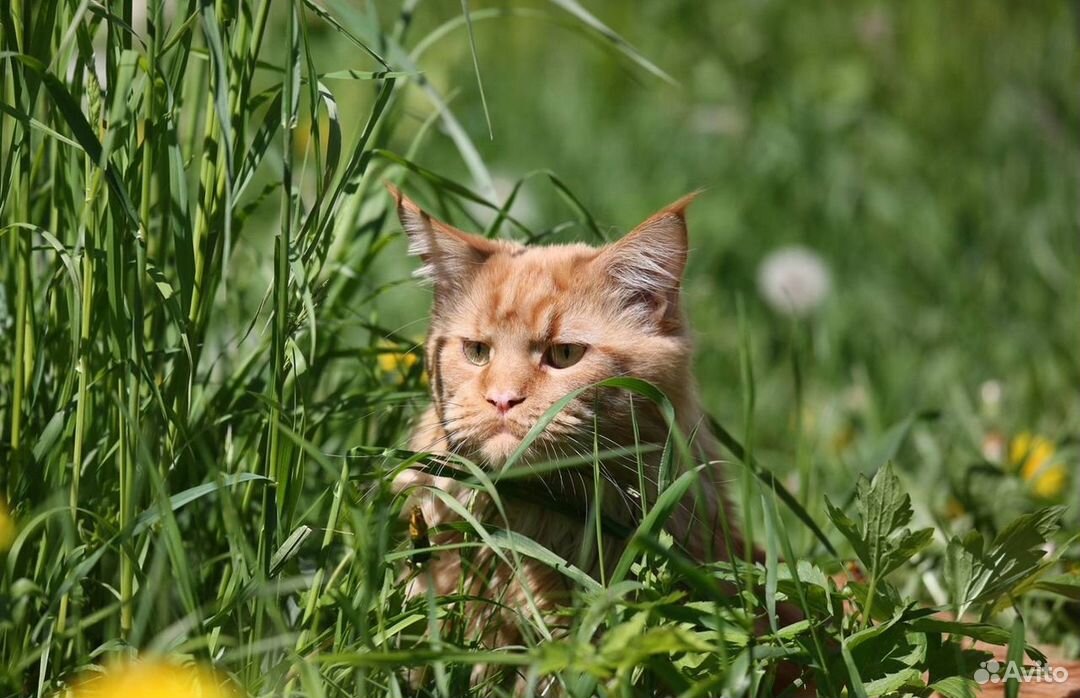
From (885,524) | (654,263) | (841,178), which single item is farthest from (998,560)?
(841,178)

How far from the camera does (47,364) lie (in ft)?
6.29

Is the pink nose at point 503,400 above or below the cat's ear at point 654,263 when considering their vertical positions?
below

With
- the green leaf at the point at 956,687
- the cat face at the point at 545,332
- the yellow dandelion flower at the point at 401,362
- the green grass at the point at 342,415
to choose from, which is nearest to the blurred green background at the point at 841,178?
the green grass at the point at 342,415

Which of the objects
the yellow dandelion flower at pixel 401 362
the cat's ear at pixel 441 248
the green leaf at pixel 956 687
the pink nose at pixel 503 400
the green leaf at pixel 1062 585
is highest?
the cat's ear at pixel 441 248

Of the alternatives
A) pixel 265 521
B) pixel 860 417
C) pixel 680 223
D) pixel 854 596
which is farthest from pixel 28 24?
pixel 860 417

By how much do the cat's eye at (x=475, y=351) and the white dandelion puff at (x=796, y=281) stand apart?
1.90m

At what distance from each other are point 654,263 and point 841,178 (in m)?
2.55

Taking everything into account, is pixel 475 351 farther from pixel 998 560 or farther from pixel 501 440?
pixel 998 560

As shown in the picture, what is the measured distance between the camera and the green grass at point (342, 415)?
1520mm


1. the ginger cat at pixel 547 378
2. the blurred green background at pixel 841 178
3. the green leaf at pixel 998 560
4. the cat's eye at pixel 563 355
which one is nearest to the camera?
the green leaf at pixel 998 560

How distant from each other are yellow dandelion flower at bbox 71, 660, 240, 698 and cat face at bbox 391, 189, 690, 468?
589 mm

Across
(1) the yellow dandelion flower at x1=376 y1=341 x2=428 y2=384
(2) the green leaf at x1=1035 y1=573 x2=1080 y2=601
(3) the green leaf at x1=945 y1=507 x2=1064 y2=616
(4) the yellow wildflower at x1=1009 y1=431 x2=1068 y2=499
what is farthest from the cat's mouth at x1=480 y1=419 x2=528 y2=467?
(4) the yellow wildflower at x1=1009 y1=431 x2=1068 y2=499

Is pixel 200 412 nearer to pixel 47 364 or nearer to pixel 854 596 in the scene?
pixel 47 364

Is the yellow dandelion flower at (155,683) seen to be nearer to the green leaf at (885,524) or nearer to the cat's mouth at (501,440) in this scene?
the cat's mouth at (501,440)
